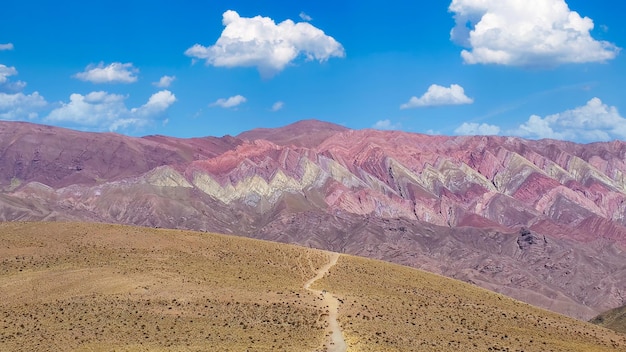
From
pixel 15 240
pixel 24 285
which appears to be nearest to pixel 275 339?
pixel 24 285

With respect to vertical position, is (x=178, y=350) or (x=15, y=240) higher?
(x=15, y=240)

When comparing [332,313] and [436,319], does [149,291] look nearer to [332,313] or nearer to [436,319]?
[332,313]

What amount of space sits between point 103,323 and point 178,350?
11118mm

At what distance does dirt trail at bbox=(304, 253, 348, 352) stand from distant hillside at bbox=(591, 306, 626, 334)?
57421 millimetres

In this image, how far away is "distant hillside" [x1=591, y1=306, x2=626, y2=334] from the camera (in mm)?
126438

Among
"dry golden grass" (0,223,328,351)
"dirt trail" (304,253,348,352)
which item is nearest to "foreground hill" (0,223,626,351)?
"dry golden grass" (0,223,328,351)

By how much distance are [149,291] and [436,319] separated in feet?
93.2

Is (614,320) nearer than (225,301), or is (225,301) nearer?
(225,301)

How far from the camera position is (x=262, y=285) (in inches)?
3169

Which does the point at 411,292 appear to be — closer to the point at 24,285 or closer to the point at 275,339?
the point at 275,339

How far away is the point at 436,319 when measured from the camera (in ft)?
239

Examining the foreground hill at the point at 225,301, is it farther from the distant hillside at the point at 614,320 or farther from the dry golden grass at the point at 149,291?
the distant hillside at the point at 614,320

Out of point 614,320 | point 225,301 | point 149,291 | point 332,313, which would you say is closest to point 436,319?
→ point 332,313

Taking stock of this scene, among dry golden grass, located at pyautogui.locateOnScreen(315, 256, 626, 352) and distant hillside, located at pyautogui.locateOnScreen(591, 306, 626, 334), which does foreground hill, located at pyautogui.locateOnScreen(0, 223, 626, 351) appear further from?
distant hillside, located at pyautogui.locateOnScreen(591, 306, 626, 334)
